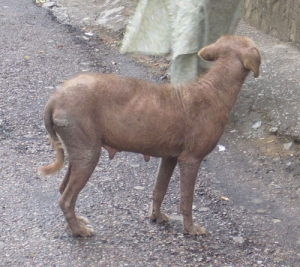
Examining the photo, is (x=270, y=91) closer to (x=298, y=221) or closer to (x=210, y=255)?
(x=298, y=221)

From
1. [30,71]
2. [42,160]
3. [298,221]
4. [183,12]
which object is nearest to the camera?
[298,221]

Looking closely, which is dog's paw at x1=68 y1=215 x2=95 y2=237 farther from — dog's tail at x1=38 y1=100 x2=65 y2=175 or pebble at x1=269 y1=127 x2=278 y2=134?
pebble at x1=269 y1=127 x2=278 y2=134

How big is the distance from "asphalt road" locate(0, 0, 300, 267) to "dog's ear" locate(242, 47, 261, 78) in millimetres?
1130

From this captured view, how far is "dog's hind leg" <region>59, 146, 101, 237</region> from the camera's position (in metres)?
4.04

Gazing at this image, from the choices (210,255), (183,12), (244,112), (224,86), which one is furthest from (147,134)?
(244,112)

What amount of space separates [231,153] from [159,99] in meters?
1.70

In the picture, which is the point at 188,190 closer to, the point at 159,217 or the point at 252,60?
the point at 159,217

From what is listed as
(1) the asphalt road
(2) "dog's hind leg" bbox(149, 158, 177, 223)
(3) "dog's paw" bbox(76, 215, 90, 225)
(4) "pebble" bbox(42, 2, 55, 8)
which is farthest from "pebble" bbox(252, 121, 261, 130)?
(4) "pebble" bbox(42, 2, 55, 8)

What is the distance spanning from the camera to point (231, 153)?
5.66 meters

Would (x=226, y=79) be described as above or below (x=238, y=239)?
above

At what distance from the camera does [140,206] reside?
470cm

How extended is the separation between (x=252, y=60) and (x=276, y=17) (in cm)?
368

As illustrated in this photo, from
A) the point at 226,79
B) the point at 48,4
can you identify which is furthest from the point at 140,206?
the point at 48,4

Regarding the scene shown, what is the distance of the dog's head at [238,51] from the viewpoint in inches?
162
